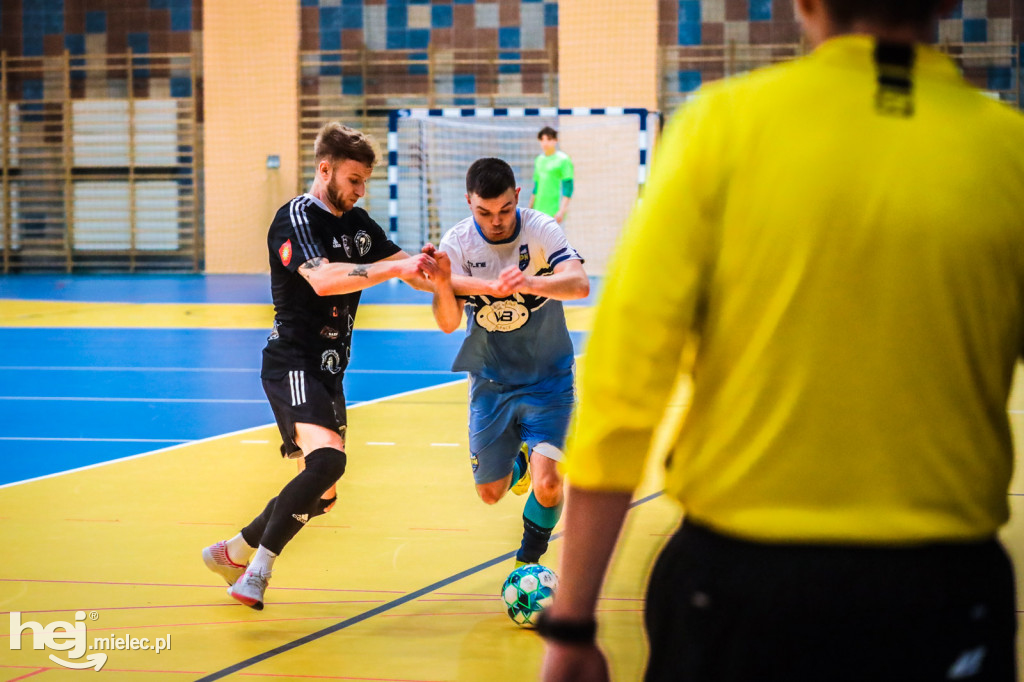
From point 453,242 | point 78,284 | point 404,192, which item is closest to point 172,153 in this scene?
point 78,284

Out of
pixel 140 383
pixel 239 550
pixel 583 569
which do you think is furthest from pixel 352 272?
pixel 140 383

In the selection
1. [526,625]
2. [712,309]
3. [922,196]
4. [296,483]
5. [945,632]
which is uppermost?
[922,196]

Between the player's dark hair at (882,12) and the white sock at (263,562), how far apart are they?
3046mm

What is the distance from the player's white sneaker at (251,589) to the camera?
12.1 ft

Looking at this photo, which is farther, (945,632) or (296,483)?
(296,483)

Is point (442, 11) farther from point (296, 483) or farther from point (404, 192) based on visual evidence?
point (296, 483)

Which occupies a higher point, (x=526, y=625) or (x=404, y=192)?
(x=404, y=192)

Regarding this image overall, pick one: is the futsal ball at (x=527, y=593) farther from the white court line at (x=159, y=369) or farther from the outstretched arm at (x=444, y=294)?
the white court line at (x=159, y=369)

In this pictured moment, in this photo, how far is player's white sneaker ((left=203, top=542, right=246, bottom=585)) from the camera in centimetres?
393

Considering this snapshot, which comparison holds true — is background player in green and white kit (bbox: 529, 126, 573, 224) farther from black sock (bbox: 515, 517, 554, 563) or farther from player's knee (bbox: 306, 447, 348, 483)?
player's knee (bbox: 306, 447, 348, 483)

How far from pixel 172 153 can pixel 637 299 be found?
20490 mm

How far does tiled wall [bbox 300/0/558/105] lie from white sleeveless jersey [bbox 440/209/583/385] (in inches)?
612

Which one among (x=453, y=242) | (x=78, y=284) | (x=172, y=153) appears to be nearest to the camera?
(x=453, y=242)

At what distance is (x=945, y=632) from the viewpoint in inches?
44.0
